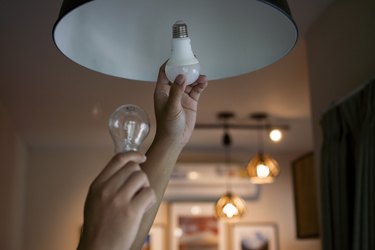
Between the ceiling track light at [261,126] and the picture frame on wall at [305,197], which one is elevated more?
the ceiling track light at [261,126]

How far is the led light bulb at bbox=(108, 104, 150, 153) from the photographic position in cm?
65

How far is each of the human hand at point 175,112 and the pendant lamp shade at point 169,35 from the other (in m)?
0.03

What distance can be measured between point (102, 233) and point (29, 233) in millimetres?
4506

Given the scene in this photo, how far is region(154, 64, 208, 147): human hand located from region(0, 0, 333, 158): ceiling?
1398mm

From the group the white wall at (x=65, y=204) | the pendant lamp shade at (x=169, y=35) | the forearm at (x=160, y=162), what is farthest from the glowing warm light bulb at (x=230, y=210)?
the pendant lamp shade at (x=169, y=35)

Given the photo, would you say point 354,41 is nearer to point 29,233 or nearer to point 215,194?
point 215,194

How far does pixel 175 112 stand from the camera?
751 millimetres

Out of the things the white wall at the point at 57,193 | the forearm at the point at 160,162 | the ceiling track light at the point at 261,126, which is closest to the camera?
the forearm at the point at 160,162

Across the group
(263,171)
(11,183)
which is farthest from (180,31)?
(11,183)

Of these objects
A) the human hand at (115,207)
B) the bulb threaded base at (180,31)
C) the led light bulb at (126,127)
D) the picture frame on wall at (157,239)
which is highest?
the picture frame on wall at (157,239)

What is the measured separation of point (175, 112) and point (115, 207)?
0.82 ft

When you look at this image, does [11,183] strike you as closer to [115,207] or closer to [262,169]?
[262,169]

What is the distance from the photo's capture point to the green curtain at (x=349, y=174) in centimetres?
167

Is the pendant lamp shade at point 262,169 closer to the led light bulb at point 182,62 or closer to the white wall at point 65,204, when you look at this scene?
the white wall at point 65,204
